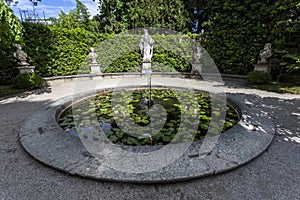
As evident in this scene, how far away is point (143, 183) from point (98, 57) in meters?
8.46

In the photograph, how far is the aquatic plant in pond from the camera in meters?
2.66

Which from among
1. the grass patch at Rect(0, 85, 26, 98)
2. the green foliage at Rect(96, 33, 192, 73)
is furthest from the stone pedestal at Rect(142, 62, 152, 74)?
the grass patch at Rect(0, 85, 26, 98)

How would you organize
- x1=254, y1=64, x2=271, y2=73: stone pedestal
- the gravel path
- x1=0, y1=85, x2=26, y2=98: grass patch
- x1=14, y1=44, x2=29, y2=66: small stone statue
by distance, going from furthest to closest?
x1=254, y1=64, x2=271, y2=73: stone pedestal
x1=14, y1=44, x2=29, y2=66: small stone statue
x1=0, y1=85, x2=26, y2=98: grass patch
the gravel path

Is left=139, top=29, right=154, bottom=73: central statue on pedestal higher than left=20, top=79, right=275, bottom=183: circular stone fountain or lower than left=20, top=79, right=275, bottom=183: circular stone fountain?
higher

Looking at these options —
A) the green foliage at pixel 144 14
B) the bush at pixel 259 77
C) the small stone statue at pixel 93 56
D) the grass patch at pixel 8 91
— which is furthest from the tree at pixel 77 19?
the bush at pixel 259 77

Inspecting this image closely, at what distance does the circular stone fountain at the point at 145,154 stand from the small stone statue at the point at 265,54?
5171mm

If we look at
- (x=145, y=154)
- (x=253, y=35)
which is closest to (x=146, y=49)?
(x=253, y=35)

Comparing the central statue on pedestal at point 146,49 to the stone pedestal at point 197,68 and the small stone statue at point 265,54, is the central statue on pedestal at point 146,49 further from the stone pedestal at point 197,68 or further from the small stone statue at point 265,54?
the small stone statue at point 265,54

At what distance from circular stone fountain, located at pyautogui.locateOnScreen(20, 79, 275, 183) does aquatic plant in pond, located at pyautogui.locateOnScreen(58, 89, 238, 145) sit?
0.38 meters

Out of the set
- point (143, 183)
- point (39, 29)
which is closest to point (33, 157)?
point (143, 183)

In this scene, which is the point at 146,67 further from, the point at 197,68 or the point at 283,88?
the point at 283,88

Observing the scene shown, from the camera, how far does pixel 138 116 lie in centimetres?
349

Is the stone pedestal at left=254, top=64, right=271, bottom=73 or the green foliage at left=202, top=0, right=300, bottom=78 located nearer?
the green foliage at left=202, top=0, right=300, bottom=78

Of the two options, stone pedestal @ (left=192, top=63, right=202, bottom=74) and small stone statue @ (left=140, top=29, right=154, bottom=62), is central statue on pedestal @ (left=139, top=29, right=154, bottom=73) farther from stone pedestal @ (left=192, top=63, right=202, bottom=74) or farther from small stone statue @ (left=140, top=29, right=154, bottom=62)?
stone pedestal @ (left=192, top=63, right=202, bottom=74)
